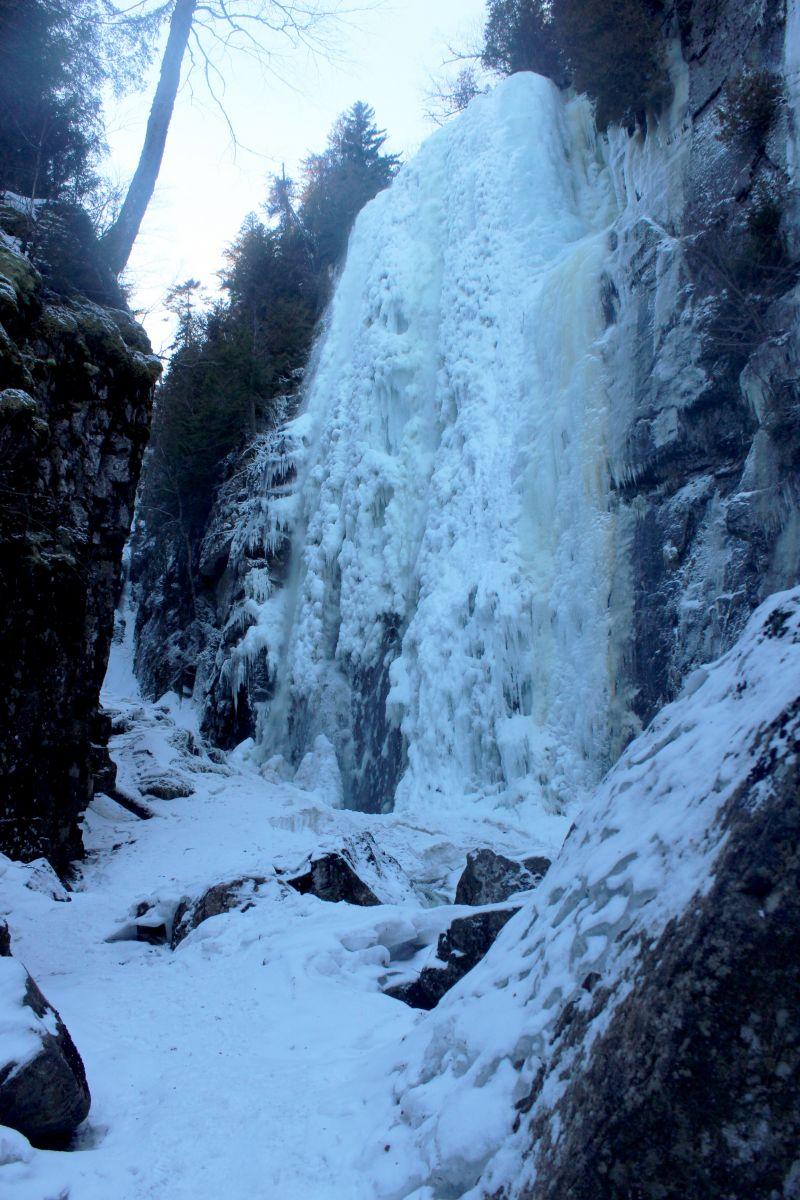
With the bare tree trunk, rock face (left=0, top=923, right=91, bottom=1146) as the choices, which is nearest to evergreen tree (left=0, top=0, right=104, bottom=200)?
the bare tree trunk

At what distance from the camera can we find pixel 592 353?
11484mm

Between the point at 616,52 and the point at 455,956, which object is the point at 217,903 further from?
the point at 616,52

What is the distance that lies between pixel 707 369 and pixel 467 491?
4456 mm

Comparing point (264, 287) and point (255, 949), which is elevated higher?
point (264, 287)

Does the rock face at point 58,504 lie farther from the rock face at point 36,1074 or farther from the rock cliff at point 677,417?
the rock face at point 36,1074

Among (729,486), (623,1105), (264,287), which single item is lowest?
(623,1105)

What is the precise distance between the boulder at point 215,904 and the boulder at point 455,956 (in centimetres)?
189

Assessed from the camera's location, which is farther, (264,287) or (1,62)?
(264,287)

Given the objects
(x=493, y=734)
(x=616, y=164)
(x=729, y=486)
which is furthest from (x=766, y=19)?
(x=493, y=734)

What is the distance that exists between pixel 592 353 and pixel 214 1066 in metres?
10.1

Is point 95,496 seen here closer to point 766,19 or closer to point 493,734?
point 493,734

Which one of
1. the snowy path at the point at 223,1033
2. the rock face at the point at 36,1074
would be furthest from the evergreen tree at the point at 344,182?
the rock face at the point at 36,1074

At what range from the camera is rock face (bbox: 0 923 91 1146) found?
2957 millimetres

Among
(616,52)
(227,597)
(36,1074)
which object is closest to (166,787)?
(227,597)
